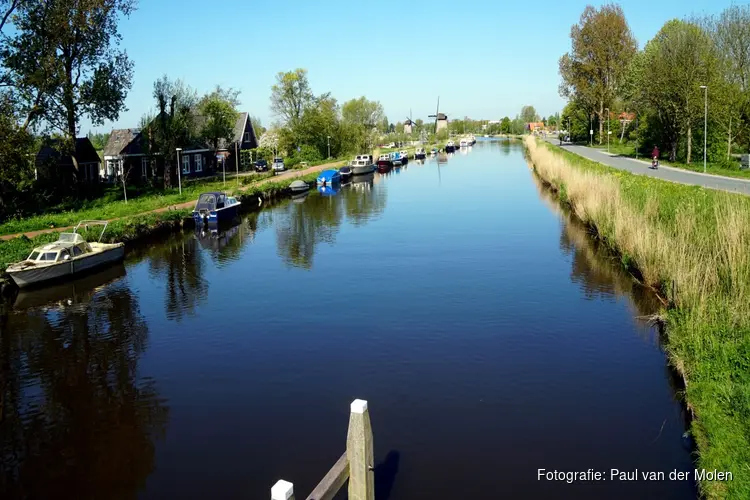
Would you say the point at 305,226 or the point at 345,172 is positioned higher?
the point at 345,172

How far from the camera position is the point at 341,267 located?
2277 centimetres

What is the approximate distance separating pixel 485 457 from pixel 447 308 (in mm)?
7659

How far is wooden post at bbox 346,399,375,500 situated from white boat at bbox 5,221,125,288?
1683cm

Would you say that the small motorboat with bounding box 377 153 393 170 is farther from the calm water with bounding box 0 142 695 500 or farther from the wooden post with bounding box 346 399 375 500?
the wooden post with bounding box 346 399 375 500

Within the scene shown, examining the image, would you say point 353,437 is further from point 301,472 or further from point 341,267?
point 341,267

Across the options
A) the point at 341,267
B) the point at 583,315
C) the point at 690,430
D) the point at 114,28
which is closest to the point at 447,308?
the point at 583,315

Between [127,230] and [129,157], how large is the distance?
2043cm

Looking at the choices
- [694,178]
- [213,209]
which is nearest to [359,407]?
[213,209]

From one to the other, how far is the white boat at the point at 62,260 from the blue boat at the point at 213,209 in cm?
894

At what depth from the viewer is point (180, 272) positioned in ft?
76.0

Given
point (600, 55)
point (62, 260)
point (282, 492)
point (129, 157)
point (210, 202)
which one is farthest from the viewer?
point (600, 55)

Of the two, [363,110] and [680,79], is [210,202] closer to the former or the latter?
[680,79]

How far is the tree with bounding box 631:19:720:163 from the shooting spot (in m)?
39.1

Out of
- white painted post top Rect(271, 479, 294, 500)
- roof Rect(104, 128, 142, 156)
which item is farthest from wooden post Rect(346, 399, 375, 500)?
roof Rect(104, 128, 142, 156)
